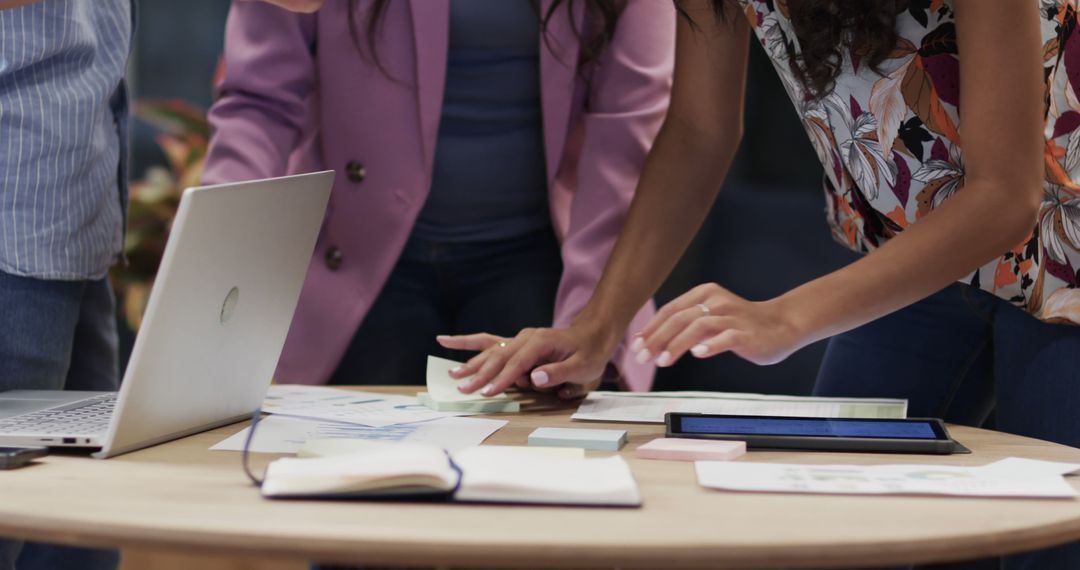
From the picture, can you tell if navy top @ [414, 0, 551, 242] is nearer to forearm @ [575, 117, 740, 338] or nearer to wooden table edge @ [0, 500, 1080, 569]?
forearm @ [575, 117, 740, 338]

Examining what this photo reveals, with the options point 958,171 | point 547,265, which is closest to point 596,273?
point 547,265

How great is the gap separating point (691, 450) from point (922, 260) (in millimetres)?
314

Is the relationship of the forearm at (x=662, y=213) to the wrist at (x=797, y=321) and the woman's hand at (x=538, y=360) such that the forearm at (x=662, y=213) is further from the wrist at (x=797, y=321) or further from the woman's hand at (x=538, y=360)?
the wrist at (x=797, y=321)

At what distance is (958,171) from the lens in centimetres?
133

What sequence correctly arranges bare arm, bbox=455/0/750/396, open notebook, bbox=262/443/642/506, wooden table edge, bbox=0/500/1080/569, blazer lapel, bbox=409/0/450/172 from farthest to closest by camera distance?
blazer lapel, bbox=409/0/450/172, bare arm, bbox=455/0/750/396, open notebook, bbox=262/443/642/506, wooden table edge, bbox=0/500/1080/569

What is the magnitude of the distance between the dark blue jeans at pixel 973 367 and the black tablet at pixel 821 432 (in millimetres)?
207

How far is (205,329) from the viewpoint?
3.61ft

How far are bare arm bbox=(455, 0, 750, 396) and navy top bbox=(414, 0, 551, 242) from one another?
0.83 ft

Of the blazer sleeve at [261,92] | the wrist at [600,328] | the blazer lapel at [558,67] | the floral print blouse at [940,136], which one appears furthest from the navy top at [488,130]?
the floral print blouse at [940,136]

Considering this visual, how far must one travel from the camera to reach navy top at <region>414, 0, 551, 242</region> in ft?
5.57

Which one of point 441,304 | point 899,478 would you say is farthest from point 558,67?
point 899,478

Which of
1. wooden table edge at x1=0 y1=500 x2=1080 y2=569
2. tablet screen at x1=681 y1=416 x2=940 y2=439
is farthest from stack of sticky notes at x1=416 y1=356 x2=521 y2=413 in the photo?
wooden table edge at x1=0 y1=500 x2=1080 y2=569

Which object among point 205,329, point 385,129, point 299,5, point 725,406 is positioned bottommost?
point 725,406

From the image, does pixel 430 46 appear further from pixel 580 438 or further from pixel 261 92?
pixel 580 438
